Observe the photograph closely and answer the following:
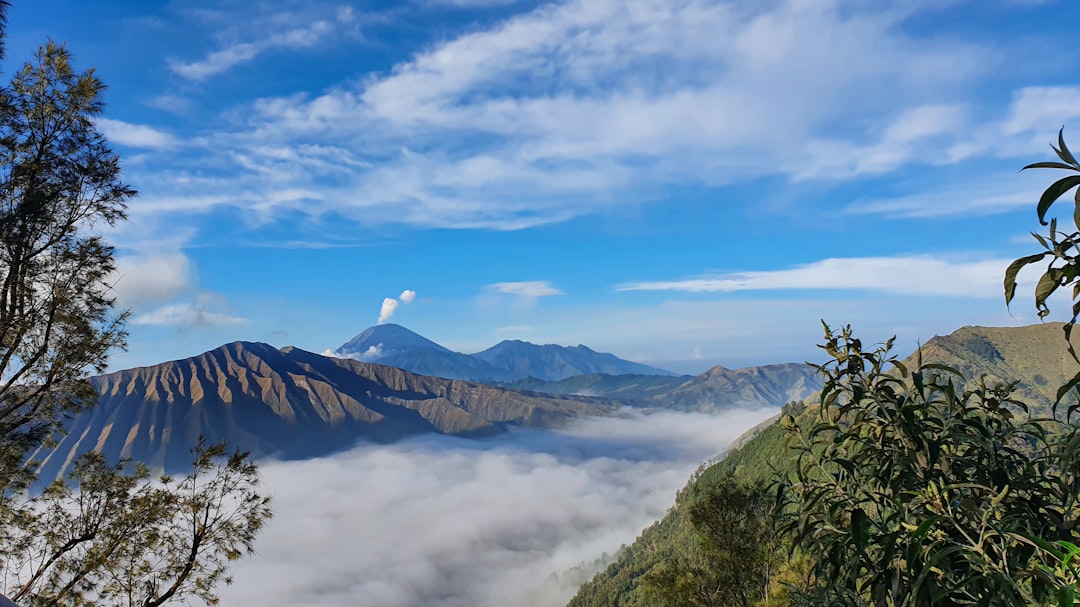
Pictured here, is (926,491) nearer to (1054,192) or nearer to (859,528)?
(859,528)

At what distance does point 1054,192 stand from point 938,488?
200 centimetres

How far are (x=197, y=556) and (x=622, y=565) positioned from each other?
20713 cm

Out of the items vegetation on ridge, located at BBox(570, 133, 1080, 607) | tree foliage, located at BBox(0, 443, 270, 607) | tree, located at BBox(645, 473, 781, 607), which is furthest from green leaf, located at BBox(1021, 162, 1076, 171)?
tree, located at BBox(645, 473, 781, 607)

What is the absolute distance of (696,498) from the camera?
20.9 metres

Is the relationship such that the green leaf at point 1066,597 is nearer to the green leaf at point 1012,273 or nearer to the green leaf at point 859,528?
the green leaf at point 859,528

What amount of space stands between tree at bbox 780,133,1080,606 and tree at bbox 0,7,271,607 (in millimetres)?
11763

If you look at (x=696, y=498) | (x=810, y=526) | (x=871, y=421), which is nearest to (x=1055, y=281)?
(x=871, y=421)

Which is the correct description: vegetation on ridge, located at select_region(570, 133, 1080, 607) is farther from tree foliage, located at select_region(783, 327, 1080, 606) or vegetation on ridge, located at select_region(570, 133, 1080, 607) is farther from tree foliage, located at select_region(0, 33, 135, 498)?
tree foliage, located at select_region(0, 33, 135, 498)

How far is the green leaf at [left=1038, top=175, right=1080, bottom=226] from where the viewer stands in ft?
8.55

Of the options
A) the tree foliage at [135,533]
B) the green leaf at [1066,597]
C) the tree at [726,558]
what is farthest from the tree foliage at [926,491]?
the tree at [726,558]

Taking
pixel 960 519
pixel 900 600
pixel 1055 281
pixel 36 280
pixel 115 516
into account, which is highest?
pixel 36 280

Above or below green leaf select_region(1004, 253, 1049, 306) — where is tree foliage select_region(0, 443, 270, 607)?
below

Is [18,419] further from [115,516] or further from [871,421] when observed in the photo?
[871,421]

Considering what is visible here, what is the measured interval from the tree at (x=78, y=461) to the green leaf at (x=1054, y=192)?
13495mm
